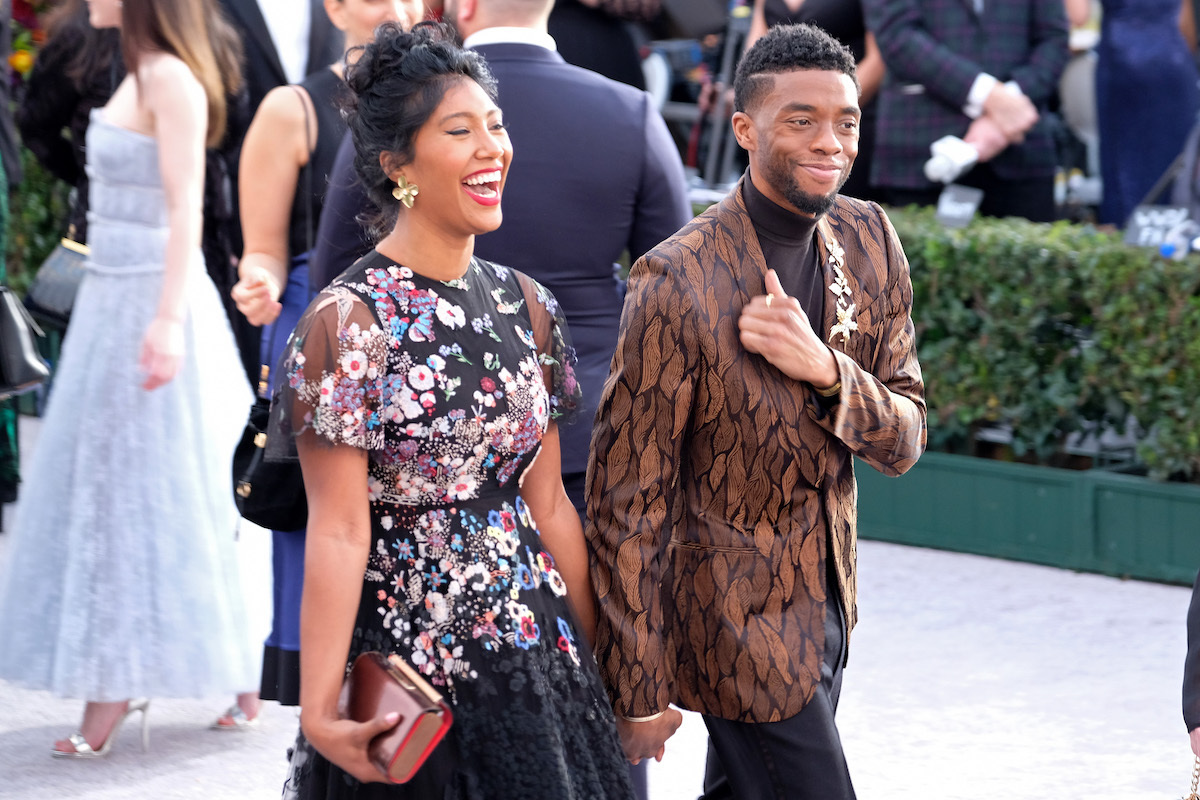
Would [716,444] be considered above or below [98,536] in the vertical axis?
above

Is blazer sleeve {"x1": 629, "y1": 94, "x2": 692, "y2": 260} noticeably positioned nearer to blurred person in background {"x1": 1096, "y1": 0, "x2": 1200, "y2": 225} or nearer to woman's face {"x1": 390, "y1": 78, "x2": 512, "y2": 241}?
woman's face {"x1": 390, "y1": 78, "x2": 512, "y2": 241}

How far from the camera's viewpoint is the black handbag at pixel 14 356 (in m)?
4.91

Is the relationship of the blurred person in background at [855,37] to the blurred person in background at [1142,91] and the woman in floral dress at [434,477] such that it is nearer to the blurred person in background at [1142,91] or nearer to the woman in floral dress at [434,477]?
the blurred person in background at [1142,91]

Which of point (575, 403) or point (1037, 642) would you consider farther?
point (1037, 642)

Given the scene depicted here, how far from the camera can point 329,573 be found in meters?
2.69

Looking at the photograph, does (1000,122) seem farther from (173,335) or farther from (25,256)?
(25,256)

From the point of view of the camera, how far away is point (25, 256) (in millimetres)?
9953

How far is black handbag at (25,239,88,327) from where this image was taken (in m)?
6.03

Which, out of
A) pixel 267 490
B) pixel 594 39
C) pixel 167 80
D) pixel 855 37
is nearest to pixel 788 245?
pixel 267 490

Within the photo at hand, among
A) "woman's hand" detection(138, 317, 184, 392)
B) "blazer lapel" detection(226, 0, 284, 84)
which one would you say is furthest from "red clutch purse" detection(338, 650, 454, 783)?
"blazer lapel" detection(226, 0, 284, 84)

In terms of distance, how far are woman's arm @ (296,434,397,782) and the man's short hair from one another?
96 cm

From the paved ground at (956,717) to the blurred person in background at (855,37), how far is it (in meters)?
2.62

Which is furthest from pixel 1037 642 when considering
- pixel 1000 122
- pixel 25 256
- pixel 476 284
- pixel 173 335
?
pixel 25 256

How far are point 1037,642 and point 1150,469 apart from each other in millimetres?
1016
